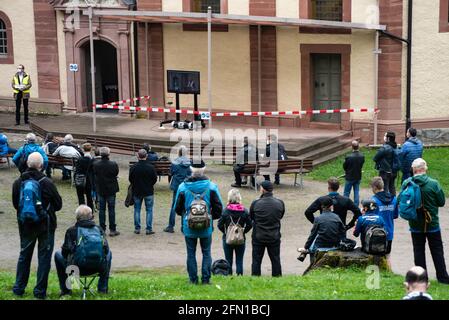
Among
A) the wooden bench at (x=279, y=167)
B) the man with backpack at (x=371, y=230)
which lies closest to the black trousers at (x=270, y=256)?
the man with backpack at (x=371, y=230)

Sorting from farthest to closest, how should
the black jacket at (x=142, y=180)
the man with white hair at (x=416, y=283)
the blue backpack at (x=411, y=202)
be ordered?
the black jacket at (x=142, y=180), the blue backpack at (x=411, y=202), the man with white hair at (x=416, y=283)

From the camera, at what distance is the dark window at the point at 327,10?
94.5 feet

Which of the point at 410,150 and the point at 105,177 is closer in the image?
the point at 105,177

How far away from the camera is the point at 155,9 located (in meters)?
30.6

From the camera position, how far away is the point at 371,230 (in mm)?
14797

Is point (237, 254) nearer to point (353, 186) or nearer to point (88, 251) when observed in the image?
point (88, 251)

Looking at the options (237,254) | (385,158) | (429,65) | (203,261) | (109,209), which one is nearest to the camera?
(203,261)

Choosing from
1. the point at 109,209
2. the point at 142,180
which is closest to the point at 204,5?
the point at 142,180

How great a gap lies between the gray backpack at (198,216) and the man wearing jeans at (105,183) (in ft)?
17.6

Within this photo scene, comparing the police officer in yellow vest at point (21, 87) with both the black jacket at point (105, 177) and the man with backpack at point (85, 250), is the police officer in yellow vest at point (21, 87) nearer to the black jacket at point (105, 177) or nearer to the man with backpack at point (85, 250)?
the black jacket at point (105, 177)

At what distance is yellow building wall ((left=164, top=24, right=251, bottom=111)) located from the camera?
30094mm

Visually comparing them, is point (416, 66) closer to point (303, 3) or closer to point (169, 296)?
point (303, 3)

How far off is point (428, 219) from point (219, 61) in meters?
16.8

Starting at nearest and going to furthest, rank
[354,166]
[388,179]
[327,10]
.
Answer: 1. [354,166]
2. [388,179]
3. [327,10]
